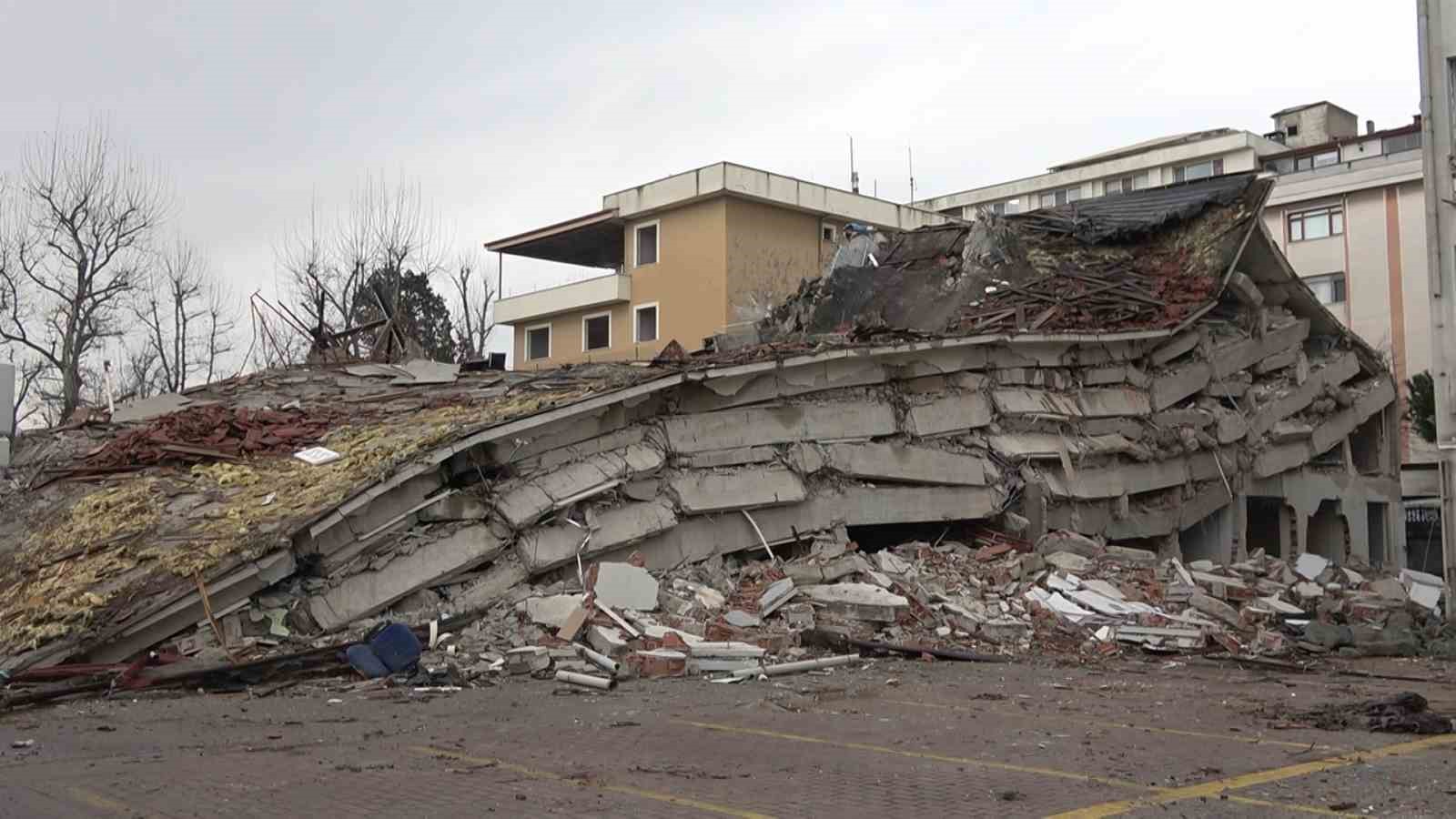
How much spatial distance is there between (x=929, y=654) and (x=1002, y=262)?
36.3ft

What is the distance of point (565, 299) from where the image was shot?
42.2 metres

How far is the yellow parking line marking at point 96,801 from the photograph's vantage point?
575cm

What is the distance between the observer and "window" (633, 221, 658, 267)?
3997 centimetres

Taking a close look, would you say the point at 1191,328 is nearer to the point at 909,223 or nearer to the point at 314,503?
the point at 314,503

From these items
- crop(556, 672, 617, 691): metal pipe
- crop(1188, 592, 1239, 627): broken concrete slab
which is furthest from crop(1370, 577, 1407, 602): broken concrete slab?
crop(556, 672, 617, 691): metal pipe

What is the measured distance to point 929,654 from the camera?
1170cm

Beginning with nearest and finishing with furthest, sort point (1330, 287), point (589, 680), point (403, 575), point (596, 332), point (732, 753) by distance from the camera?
point (732, 753)
point (589, 680)
point (403, 575)
point (596, 332)
point (1330, 287)

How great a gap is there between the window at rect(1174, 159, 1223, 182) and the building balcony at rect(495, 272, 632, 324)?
25.6 metres

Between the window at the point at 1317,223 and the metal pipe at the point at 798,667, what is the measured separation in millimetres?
38787

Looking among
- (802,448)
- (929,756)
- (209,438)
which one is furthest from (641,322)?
(929,756)

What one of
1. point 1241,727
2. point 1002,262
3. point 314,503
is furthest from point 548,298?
point 1241,727

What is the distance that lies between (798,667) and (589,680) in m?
1.90

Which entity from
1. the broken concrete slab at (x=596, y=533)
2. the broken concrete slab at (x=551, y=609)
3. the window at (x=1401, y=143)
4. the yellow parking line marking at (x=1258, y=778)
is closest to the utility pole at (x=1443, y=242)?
the yellow parking line marking at (x=1258, y=778)

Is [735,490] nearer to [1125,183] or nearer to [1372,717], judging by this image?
[1372,717]
